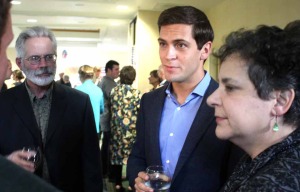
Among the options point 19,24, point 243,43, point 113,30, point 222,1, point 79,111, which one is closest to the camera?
point 243,43

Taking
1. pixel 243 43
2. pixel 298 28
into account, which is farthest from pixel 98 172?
pixel 298 28

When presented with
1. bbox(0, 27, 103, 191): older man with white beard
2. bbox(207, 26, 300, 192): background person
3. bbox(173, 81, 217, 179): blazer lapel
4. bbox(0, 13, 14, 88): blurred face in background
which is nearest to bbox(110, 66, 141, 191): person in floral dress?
bbox(0, 27, 103, 191): older man with white beard

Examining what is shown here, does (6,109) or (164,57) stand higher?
(164,57)

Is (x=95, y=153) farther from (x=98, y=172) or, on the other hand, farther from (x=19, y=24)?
(x=19, y=24)

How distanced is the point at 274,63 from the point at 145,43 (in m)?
6.34

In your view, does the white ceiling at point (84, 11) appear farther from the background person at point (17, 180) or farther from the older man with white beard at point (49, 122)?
the background person at point (17, 180)

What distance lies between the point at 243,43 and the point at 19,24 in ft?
31.9

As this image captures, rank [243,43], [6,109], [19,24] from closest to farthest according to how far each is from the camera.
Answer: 1. [243,43]
2. [6,109]
3. [19,24]

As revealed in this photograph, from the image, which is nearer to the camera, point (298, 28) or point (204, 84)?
point (298, 28)

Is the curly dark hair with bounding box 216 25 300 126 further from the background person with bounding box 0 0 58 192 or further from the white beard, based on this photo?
the white beard

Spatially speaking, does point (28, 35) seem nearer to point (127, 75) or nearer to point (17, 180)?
point (17, 180)

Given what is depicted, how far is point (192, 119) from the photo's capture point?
4.80 feet

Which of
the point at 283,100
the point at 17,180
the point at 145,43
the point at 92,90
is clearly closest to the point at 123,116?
the point at 92,90

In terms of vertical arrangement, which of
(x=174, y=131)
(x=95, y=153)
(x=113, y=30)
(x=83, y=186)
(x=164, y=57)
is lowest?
(x=83, y=186)
